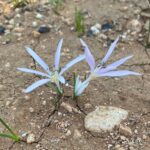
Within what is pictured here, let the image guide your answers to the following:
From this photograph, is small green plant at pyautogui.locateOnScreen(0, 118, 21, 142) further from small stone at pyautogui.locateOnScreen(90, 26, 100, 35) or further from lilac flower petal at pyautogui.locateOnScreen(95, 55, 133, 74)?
small stone at pyautogui.locateOnScreen(90, 26, 100, 35)

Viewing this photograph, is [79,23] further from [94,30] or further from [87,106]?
[87,106]

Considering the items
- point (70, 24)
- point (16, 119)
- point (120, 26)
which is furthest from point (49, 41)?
point (16, 119)

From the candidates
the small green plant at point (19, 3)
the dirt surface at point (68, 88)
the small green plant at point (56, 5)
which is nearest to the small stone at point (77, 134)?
the dirt surface at point (68, 88)

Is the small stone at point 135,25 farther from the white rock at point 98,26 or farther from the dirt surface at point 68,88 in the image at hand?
the white rock at point 98,26

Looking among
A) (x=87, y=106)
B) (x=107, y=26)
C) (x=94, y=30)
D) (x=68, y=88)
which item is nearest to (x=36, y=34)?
(x=94, y=30)

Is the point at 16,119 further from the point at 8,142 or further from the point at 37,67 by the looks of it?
the point at 37,67

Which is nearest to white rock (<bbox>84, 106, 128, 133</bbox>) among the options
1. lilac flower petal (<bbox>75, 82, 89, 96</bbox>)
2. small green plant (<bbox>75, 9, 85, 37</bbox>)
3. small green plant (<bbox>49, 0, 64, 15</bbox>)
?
lilac flower petal (<bbox>75, 82, 89, 96</bbox>)
